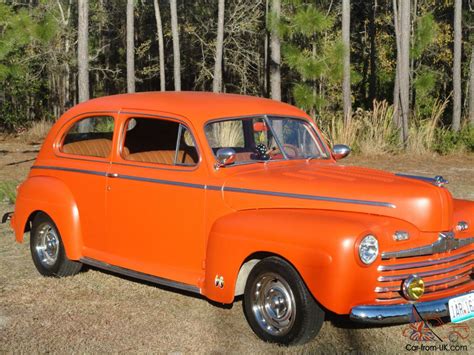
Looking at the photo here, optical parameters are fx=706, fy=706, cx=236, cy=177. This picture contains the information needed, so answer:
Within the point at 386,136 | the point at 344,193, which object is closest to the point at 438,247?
the point at 344,193

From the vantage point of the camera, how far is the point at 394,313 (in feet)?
14.4

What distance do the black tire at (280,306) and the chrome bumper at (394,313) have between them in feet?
1.15

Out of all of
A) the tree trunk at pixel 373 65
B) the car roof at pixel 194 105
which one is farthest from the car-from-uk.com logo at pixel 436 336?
the tree trunk at pixel 373 65

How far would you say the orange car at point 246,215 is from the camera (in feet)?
14.7

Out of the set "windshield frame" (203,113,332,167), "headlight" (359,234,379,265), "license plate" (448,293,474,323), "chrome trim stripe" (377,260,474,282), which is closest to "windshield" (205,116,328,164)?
"windshield frame" (203,113,332,167)

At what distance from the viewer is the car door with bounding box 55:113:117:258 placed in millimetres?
6121

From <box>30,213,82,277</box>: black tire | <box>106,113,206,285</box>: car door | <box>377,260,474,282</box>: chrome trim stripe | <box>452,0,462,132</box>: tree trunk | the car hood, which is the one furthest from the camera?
<box>452,0,462,132</box>: tree trunk

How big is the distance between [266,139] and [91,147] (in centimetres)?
172

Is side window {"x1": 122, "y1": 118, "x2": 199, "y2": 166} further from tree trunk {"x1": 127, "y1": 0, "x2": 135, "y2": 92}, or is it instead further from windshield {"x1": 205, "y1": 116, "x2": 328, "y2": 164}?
tree trunk {"x1": 127, "y1": 0, "x2": 135, "y2": 92}

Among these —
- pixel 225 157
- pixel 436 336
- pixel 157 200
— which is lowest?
pixel 436 336

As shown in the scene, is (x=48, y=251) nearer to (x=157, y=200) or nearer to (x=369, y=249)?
(x=157, y=200)

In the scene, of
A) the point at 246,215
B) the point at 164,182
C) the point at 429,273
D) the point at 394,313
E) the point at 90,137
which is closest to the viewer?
the point at 394,313

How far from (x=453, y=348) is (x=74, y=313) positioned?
290 centimetres

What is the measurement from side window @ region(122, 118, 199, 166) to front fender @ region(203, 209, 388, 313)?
2.98 ft
